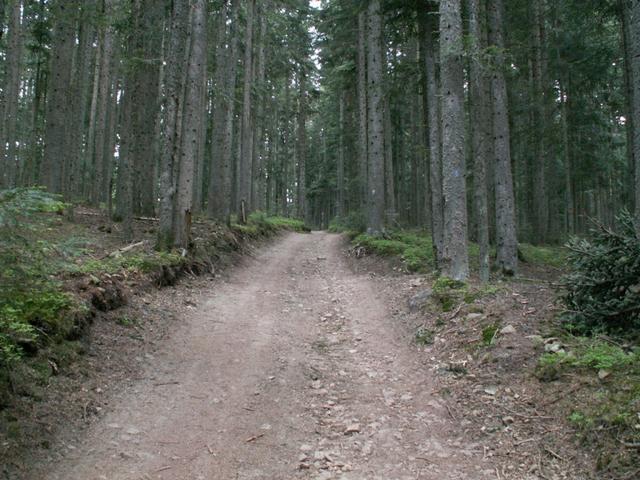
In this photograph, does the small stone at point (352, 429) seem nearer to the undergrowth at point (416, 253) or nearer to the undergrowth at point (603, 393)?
the undergrowth at point (603, 393)

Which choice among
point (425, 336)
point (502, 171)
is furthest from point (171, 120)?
point (502, 171)

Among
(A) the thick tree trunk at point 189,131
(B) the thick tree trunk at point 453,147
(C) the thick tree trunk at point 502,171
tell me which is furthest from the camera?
(C) the thick tree trunk at point 502,171

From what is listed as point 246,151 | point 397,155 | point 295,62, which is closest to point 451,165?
point 246,151

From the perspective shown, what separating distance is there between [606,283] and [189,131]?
31.5ft

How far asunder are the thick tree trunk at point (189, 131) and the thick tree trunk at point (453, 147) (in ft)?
20.2

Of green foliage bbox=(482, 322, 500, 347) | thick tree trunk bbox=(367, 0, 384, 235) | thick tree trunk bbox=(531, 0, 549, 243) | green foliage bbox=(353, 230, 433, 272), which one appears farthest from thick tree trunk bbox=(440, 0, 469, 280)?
thick tree trunk bbox=(531, 0, 549, 243)

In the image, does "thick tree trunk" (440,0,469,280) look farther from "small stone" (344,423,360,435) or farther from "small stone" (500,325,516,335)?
"small stone" (344,423,360,435)

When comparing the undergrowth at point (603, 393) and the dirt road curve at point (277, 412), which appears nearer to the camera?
the undergrowth at point (603, 393)

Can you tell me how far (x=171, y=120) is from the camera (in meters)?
10.8

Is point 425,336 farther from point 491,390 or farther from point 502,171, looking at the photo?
point 502,171

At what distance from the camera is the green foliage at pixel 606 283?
5086 mm

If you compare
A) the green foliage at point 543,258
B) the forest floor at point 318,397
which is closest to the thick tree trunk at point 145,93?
the forest floor at point 318,397

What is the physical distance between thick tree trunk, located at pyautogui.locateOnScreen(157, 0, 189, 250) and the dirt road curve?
3066 mm

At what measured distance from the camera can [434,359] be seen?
6.39 meters
